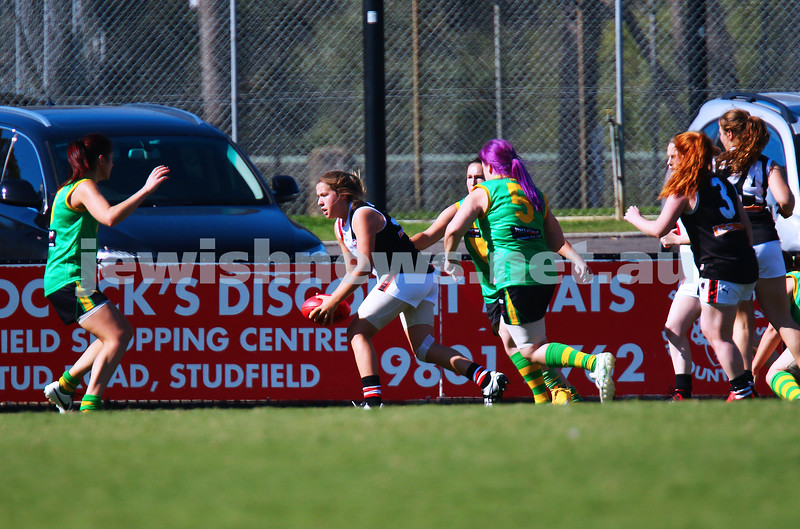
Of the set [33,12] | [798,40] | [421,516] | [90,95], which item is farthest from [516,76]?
[421,516]

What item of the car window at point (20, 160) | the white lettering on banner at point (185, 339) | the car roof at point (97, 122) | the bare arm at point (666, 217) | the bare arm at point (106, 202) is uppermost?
the car roof at point (97, 122)

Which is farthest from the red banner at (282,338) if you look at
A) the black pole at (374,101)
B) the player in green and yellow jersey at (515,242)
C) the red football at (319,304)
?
the black pole at (374,101)

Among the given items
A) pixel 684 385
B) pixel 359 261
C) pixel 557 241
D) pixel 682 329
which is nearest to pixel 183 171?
pixel 359 261

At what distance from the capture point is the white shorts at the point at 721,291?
6.20m

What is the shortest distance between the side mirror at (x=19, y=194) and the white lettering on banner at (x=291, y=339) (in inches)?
82.3

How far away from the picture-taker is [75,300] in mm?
6387

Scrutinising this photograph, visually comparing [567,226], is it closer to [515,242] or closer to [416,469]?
[515,242]

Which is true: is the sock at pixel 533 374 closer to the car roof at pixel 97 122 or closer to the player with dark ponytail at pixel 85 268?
the player with dark ponytail at pixel 85 268

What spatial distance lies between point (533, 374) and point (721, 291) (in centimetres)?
120

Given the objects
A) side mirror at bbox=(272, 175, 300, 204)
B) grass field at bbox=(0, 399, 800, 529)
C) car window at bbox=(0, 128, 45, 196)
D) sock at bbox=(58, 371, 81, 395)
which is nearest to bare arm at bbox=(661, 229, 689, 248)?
grass field at bbox=(0, 399, 800, 529)

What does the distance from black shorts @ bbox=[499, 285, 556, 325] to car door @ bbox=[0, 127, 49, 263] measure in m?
3.95

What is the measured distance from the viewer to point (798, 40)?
16.6 metres

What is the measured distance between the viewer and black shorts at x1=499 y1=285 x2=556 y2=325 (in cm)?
632

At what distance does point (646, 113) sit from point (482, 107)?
2.59 metres
